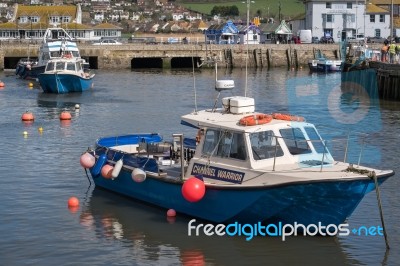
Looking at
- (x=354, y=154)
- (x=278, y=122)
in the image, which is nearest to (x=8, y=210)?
(x=278, y=122)

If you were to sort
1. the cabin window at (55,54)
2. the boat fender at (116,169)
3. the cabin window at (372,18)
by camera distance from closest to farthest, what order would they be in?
1. the boat fender at (116,169)
2. the cabin window at (55,54)
3. the cabin window at (372,18)

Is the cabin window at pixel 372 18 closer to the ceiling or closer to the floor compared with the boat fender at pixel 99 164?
closer to the ceiling

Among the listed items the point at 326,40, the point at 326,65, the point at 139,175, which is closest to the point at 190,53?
the point at 326,65

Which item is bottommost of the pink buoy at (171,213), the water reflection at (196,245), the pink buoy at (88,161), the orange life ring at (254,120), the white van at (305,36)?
the water reflection at (196,245)

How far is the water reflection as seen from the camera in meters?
→ 19.1

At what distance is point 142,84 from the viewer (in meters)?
67.2

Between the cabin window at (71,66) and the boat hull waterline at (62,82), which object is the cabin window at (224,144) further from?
the cabin window at (71,66)

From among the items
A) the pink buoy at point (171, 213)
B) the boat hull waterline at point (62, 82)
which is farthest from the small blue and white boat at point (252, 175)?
the boat hull waterline at point (62, 82)

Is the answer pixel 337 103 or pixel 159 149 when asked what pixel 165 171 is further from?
pixel 337 103

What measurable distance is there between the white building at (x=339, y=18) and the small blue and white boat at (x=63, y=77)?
55315 millimetres

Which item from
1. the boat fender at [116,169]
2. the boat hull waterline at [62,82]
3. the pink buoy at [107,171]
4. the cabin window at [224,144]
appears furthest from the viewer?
the boat hull waterline at [62,82]

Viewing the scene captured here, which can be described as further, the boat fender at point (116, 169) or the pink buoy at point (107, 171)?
the pink buoy at point (107, 171)

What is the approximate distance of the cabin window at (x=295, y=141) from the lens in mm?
20531

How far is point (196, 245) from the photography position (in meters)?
20.0
